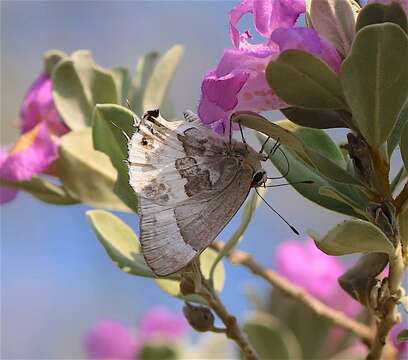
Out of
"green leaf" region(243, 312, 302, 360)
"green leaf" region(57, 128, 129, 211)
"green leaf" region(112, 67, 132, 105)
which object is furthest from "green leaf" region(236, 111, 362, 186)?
"green leaf" region(243, 312, 302, 360)

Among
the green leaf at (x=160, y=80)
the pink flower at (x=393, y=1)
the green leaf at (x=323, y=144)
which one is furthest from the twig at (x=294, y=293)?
the pink flower at (x=393, y=1)

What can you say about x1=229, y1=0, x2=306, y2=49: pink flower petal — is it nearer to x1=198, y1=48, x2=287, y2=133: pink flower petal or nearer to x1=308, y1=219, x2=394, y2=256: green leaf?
x1=198, y1=48, x2=287, y2=133: pink flower petal

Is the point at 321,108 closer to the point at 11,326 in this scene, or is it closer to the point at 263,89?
the point at 263,89

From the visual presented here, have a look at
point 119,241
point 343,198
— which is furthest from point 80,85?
point 343,198

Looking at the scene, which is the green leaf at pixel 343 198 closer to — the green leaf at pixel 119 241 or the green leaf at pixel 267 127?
the green leaf at pixel 267 127

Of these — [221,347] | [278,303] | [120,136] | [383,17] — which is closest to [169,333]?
[221,347]

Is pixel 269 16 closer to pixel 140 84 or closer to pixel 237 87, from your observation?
pixel 237 87
